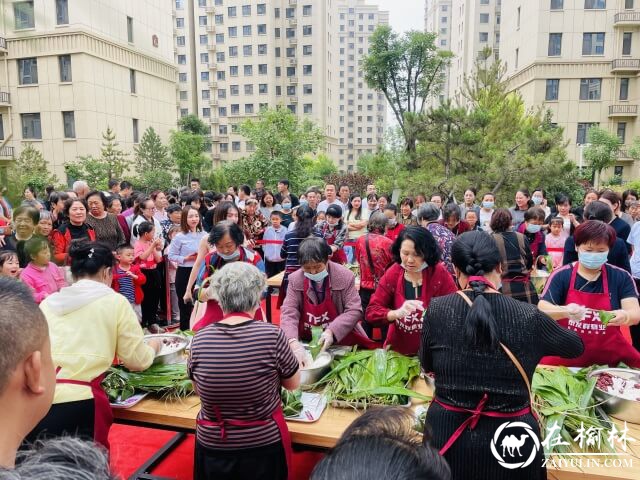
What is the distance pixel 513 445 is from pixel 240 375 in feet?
3.83

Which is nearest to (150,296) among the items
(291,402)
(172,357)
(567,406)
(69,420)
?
(172,357)

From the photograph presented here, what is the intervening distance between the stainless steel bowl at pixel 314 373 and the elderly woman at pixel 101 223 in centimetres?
383

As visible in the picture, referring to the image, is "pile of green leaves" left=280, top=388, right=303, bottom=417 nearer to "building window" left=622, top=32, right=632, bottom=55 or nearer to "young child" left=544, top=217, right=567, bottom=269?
"young child" left=544, top=217, right=567, bottom=269

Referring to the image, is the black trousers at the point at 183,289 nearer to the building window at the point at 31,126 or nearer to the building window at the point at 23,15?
the building window at the point at 23,15

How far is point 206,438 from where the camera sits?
2.13 m

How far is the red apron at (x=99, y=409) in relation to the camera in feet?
7.42

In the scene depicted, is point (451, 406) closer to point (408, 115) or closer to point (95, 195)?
point (95, 195)

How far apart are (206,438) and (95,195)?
14.7 feet

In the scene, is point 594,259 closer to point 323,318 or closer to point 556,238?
point 323,318

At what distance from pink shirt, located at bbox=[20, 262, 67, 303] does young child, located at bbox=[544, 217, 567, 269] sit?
19.5ft

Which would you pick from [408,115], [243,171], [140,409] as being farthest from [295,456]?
[243,171]

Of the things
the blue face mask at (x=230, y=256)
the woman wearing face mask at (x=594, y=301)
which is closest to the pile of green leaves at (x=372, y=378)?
the woman wearing face mask at (x=594, y=301)

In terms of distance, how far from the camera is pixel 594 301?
280cm

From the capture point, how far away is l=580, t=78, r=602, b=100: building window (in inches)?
1041
